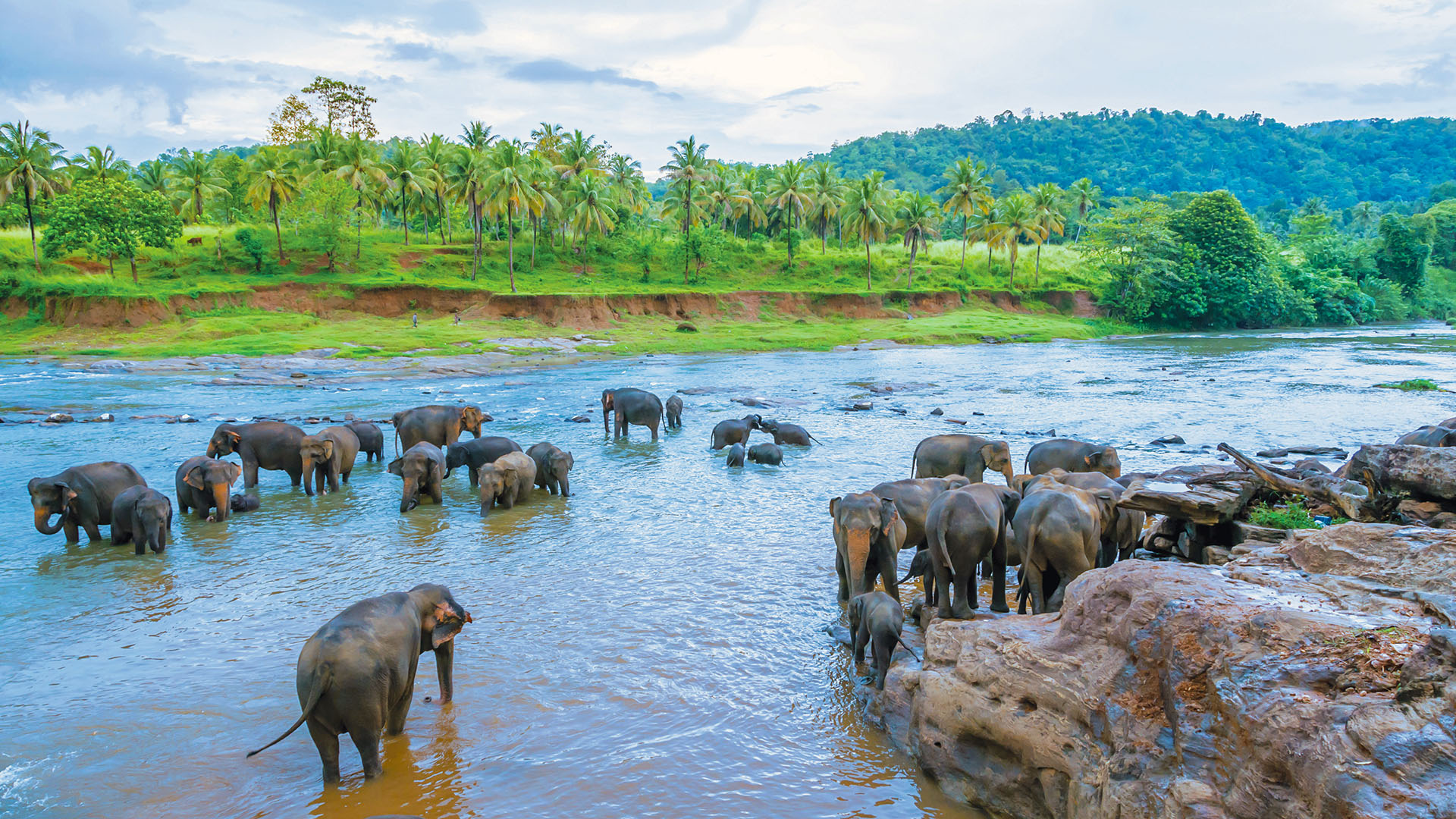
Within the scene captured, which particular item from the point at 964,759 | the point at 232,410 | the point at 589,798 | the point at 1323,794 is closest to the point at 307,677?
the point at 589,798

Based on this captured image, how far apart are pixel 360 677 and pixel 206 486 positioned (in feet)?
26.4

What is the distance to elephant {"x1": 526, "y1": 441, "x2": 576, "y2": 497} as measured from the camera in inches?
534

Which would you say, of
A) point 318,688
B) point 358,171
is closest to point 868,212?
point 358,171

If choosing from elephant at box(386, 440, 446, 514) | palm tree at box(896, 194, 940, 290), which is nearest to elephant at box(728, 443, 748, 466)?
elephant at box(386, 440, 446, 514)

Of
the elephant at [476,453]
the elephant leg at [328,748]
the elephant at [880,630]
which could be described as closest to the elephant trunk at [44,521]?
the elephant at [476,453]

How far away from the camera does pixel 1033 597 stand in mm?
7637

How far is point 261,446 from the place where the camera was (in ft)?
45.8

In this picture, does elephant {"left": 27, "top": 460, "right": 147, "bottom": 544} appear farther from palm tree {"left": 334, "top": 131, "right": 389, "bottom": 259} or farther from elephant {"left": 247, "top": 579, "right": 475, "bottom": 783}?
palm tree {"left": 334, "top": 131, "right": 389, "bottom": 259}

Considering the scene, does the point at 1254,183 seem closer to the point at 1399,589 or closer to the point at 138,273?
the point at 138,273

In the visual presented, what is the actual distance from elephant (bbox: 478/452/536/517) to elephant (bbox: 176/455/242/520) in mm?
3288

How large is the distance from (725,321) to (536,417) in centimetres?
3306

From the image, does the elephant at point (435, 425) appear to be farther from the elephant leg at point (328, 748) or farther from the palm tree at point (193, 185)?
the palm tree at point (193, 185)

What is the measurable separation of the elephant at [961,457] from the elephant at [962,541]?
4180mm

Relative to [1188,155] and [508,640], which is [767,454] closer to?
[508,640]
